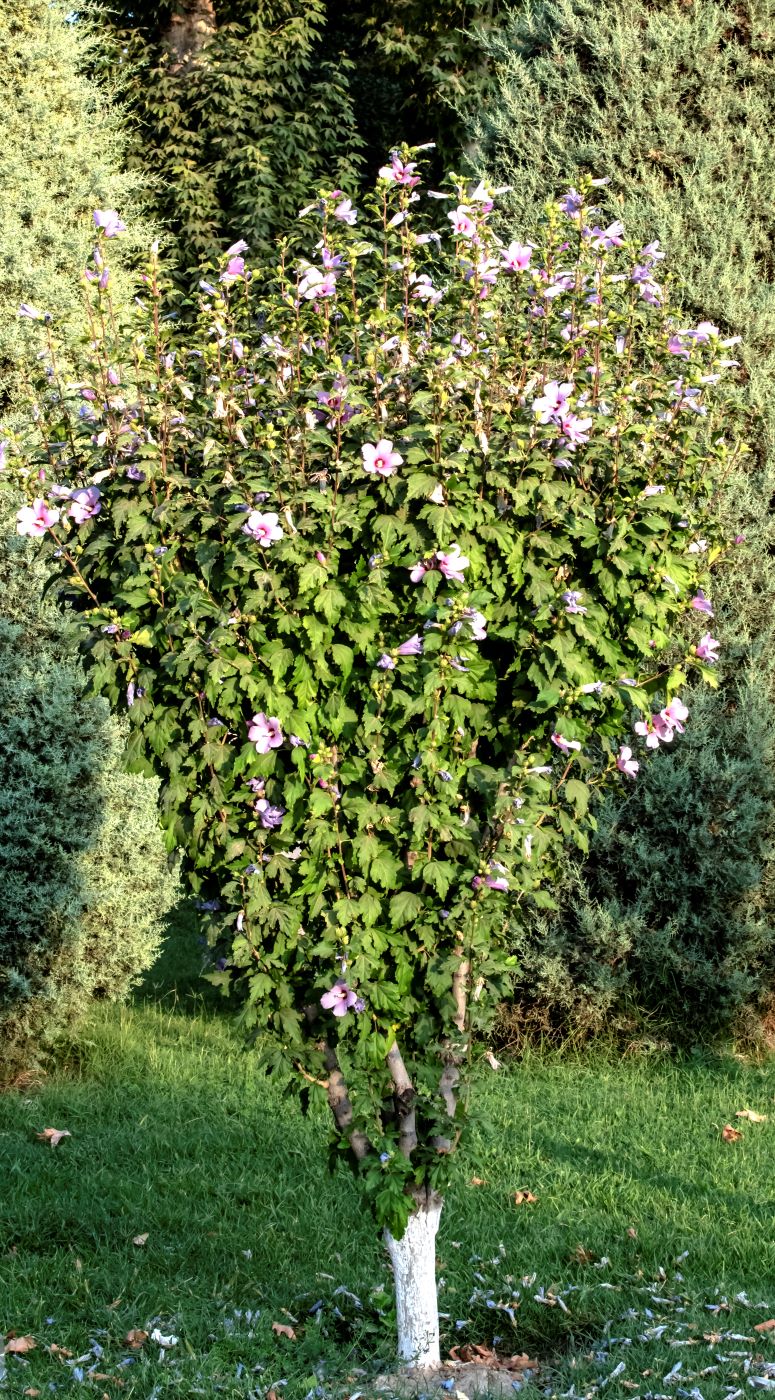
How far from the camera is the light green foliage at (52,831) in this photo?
6.31 meters

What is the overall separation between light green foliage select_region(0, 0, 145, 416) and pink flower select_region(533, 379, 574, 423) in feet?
15.7

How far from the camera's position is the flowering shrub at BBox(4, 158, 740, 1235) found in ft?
9.60

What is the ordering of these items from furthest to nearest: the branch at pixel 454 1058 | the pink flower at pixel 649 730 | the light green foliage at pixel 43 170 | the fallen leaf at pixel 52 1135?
the light green foliage at pixel 43 170 < the fallen leaf at pixel 52 1135 < the branch at pixel 454 1058 < the pink flower at pixel 649 730

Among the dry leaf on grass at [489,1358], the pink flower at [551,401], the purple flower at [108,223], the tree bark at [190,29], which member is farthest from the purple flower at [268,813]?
the tree bark at [190,29]

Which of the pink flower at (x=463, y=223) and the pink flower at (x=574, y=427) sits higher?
the pink flower at (x=463, y=223)

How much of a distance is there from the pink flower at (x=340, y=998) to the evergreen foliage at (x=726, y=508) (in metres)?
3.08

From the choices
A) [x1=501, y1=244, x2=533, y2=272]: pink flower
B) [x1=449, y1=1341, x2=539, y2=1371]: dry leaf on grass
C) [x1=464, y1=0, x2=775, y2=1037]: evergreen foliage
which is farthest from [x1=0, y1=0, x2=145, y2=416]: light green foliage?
[x1=449, y1=1341, x2=539, y2=1371]: dry leaf on grass

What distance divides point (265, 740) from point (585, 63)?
4.76 meters

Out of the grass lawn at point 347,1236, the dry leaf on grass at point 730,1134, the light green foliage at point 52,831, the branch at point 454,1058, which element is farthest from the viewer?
the light green foliage at point 52,831

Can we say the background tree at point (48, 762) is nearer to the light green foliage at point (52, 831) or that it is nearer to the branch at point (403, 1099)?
→ the light green foliage at point (52, 831)

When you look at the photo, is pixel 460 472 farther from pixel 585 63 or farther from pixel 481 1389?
pixel 585 63

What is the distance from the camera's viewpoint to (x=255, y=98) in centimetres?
1225

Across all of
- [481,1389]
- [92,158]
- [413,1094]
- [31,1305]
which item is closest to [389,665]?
[413,1094]

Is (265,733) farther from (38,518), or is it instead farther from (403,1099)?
(403,1099)
